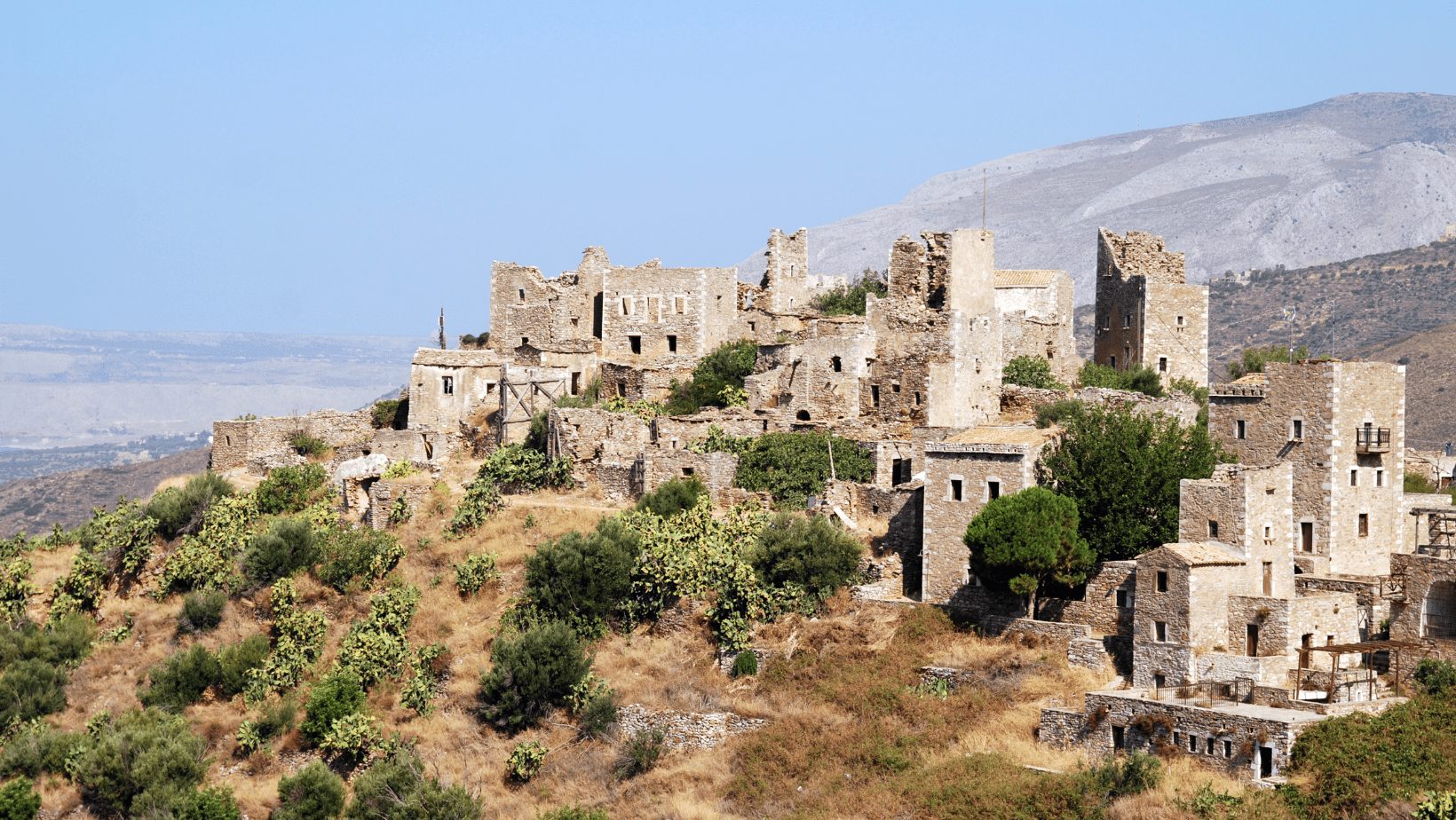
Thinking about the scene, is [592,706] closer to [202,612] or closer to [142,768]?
[142,768]

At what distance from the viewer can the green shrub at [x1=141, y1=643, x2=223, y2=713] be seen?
145 ft

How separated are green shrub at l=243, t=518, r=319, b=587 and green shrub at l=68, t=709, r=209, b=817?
4.80m

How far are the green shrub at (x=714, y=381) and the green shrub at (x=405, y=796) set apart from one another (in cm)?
1473

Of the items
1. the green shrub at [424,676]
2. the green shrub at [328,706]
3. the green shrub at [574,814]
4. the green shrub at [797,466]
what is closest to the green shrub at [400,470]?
the green shrub at [424,676]

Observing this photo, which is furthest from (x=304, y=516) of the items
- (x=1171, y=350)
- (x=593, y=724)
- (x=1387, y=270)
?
(x=1387, y=270)

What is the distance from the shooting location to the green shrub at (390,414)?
56.7 meters

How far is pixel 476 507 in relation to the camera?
156ft

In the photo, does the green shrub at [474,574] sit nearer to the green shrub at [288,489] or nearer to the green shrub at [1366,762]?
the green shrub at [288,489]

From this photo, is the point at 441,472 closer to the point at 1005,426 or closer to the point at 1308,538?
the point at 1005,426

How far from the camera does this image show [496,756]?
40000 mm

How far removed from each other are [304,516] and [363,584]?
12.7ft

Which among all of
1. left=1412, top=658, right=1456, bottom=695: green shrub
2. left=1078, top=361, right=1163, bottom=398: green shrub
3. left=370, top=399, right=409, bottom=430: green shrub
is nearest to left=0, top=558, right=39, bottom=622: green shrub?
left=370, top=399, right=409, bottom=430: green shrub

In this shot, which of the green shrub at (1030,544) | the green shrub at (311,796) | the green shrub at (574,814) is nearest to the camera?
the green shrub at (574,814)

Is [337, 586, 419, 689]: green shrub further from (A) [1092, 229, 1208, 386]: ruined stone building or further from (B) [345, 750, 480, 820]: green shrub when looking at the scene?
(A) [1092, 229, 1208, 386]: ruined stone building
